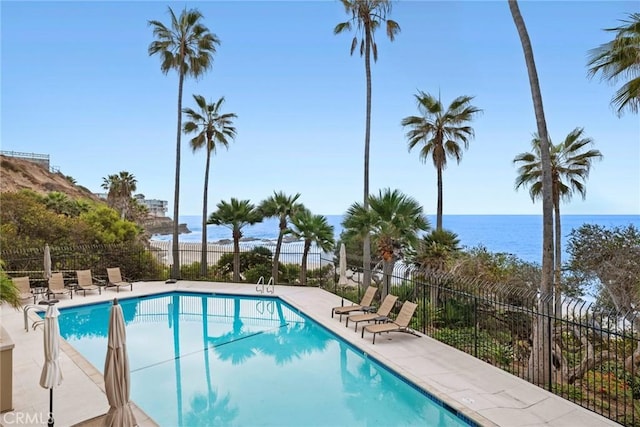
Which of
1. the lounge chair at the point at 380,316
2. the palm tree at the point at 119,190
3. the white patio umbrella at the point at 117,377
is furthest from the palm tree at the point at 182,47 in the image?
the palm tree at the point at 119,190

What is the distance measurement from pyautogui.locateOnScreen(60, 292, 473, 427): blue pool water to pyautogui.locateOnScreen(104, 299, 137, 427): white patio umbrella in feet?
5.72

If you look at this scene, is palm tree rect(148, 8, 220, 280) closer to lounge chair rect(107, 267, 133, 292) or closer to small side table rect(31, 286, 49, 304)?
lounge chair rect(107, 267, 133, 292)

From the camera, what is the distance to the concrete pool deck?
5.36 meters

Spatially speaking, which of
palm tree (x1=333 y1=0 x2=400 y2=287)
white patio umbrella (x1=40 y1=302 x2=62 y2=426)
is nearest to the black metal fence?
palm tree (x1=333 y1=0 x2=400 y2=287)

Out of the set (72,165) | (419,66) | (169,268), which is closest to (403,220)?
(169,268)

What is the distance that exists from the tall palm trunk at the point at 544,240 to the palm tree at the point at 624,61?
116 centimetres

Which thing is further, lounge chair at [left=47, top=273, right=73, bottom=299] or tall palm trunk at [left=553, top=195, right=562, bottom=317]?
lounge chair at [left=47, top=273, right=73, bottom=299]

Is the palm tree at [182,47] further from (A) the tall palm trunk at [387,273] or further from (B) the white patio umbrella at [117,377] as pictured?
(B) the white patio umbrella at [117,377]

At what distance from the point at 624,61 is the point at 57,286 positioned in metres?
17.1

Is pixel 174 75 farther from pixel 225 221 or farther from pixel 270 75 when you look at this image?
pixel 270 75

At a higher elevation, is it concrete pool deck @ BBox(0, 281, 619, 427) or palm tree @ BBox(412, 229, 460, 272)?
palm tree @ BBox(412, 229, 460, 272)

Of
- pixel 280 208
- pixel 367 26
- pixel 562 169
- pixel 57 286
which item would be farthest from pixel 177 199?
pixel 562 169

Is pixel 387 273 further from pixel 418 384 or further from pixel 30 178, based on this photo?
pixel 30 178

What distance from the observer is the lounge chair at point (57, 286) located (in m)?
13.2
